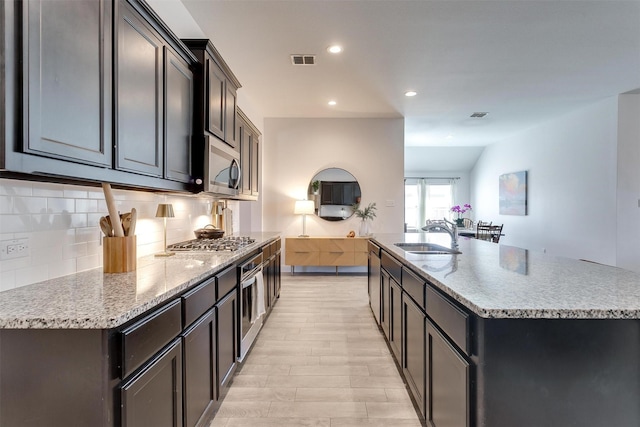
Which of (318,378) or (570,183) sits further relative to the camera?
(570,183)

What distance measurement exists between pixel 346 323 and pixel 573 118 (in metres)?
5.51

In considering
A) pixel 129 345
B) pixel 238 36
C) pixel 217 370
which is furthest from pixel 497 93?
pixel 129 345

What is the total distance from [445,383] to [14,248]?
184cm

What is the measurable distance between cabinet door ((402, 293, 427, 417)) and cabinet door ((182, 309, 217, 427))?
1.11m

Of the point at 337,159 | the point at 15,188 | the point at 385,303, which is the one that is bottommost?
the point at 385,303

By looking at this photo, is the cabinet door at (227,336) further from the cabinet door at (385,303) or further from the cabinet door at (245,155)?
the cabinet door at (245,155)

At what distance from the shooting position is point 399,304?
7.31 ft

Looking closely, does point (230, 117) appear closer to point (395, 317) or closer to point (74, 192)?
point (74, 192)

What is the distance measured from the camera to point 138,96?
1.56m

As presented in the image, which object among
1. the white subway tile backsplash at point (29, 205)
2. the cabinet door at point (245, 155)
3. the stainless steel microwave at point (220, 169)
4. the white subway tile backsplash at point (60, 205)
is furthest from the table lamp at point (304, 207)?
the white subway tile backsplash at point (29, 205)

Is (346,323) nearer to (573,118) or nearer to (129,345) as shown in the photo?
(129,345)

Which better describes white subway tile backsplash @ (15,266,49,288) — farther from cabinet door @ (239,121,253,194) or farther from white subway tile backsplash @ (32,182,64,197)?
cabinet door @ (239,121,253,194)

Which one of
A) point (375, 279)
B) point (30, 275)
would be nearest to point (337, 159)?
point (375, 279)

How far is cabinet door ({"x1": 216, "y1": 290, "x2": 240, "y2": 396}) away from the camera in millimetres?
1838
